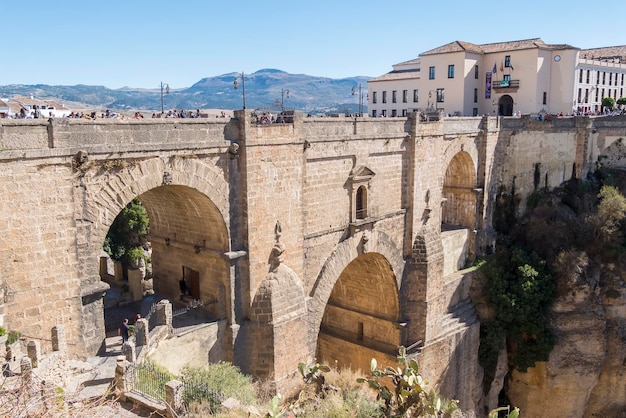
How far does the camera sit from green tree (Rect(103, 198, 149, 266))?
31.1 meters

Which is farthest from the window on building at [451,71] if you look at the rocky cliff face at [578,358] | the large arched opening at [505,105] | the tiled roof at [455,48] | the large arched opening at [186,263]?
the large arched opening at [186,263]

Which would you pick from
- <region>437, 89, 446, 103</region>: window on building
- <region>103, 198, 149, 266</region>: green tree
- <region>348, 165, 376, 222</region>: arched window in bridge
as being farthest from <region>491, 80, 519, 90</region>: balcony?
<region>103, 198, 149, 266</region>: green tree

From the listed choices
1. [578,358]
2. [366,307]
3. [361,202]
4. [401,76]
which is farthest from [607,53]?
[361,202]

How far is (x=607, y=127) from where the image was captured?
3416 centimetres

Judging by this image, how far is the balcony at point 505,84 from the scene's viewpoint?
39094 mm

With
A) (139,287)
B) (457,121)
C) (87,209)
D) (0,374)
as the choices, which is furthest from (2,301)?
(457,121)

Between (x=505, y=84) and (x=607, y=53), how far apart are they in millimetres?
20147

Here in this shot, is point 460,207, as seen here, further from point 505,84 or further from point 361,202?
point 505,84

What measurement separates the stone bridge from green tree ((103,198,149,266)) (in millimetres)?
12321

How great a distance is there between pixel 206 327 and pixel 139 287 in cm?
446

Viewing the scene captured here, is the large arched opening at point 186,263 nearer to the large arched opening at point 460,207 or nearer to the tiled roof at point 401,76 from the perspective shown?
the large arched opening at point 460,207

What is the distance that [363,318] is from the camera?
2477 cm

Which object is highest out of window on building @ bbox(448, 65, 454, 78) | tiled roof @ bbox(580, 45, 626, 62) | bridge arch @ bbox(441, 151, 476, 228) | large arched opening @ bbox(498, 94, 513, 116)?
tiled roof @ bbox(580, 45, 626, 62)

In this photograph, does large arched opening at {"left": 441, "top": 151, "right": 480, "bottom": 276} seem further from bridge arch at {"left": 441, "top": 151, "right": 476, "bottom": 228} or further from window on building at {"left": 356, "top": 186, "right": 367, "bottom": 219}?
window on building at {"left": 356, "top": 186, "right": 367, "bottom": 219}
